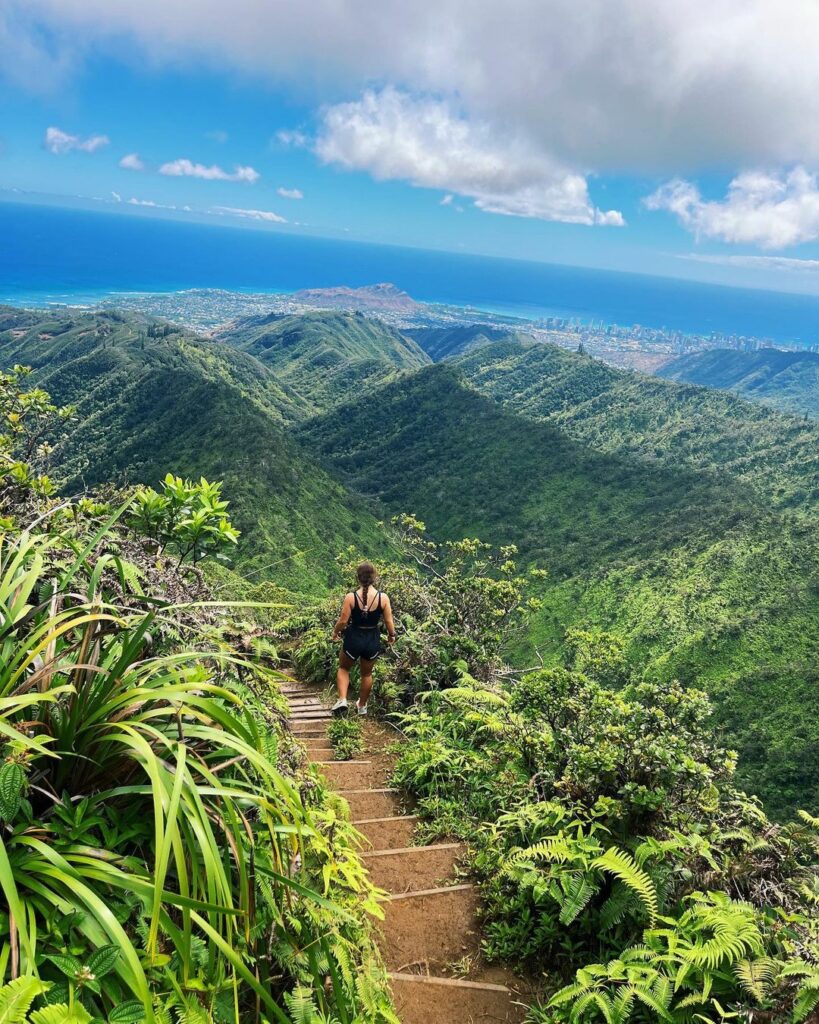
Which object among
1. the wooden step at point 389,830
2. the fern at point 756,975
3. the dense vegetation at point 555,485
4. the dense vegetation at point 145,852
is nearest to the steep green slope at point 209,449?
the dense vegetation at point 555,485

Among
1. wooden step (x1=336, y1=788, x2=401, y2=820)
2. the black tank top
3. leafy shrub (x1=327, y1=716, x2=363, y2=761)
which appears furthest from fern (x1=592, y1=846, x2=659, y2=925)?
the black tank top

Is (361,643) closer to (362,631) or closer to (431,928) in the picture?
(362,631)

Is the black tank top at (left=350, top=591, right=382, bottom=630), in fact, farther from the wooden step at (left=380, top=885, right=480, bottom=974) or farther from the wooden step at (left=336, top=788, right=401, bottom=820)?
the wooden step at (left=380, top=885, right=480, bottom=974)

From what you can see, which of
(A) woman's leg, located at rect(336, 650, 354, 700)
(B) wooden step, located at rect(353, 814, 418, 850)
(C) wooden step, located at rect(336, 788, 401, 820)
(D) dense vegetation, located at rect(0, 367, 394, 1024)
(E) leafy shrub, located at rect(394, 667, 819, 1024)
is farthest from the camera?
(A) woman's leg, located at rect(336, 650, 354, 700)

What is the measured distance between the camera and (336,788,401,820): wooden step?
16.3 feet

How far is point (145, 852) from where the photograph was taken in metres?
2.29

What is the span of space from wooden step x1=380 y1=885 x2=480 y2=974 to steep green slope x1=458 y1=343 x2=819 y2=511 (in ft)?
260

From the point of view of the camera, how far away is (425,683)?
24.2ft

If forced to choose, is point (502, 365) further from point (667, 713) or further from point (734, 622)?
point (667, 713)

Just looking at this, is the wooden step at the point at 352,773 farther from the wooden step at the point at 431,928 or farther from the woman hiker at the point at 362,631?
the wooden step at the point at 431,928

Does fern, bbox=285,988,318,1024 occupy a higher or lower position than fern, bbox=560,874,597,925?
higher

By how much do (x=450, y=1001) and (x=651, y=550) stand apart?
57784mm

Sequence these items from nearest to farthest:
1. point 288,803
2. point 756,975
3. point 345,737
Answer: point 288,803 → point 756,975 → point 345,737

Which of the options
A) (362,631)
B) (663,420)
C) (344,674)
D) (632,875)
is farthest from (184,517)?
(663,420)
